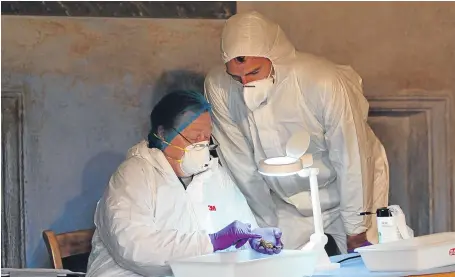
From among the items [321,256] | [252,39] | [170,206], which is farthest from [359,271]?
[252,39]

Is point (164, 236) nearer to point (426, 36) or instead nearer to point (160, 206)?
point (160, 206)

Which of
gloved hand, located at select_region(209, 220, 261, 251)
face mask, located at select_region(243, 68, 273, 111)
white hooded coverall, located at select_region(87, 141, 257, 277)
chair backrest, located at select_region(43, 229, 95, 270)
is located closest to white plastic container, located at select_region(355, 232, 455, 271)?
gloved hand, located at select_region(209, 220, 261, 251)

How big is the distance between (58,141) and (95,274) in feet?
3.48

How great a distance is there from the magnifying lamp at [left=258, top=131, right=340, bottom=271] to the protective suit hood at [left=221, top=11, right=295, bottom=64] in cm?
42

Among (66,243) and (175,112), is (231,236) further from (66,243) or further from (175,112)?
(66,243)

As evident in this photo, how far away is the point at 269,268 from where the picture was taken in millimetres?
2115

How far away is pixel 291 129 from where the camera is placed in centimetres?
292

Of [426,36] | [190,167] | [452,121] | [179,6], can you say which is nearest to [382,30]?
[426,36]

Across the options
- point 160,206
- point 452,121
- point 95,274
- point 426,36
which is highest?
point 426,36

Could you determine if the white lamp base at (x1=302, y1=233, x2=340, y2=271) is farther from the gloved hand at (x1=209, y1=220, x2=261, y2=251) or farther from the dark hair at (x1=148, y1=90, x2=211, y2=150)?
the dark hair at (x1=148, y1=90, x2=211, y2=150)

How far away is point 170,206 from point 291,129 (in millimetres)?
557

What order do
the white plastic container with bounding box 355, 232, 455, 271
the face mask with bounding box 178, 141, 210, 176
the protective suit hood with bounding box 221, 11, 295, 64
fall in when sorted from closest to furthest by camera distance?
1. the white plastic container with bounding box 355, 232, 455, 271
2. the face mask with bounding box 178, 141, 210, 176
3. the protective suit hood with bounding box 221, 11, 295, 64

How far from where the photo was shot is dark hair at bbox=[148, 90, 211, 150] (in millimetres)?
2609

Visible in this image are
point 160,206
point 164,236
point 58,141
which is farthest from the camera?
point 58,141
